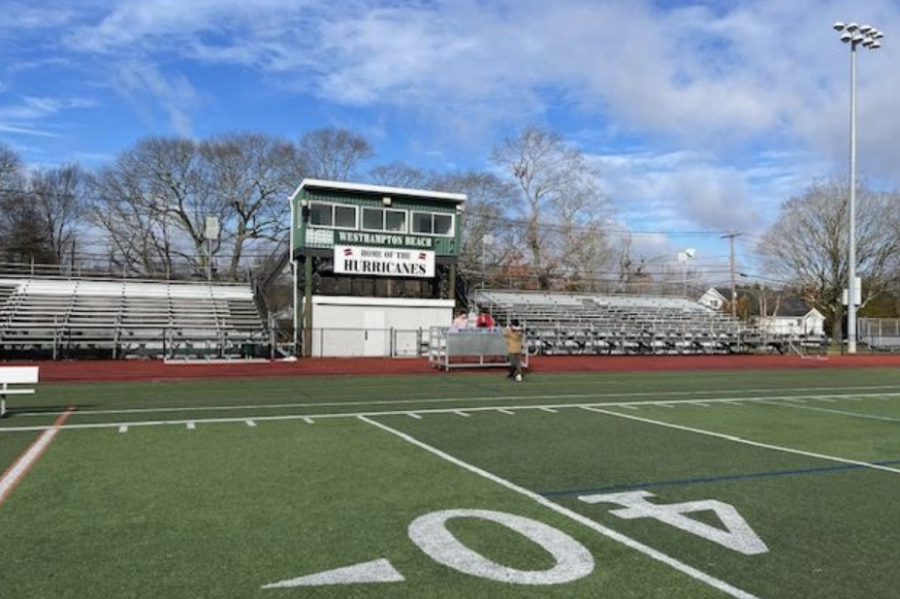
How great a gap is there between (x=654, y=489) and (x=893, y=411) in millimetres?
10395

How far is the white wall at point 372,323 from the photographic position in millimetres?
32906

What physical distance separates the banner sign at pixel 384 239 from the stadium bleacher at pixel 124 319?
5484 mm

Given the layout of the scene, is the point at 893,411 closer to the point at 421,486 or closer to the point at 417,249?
the point at 421,486

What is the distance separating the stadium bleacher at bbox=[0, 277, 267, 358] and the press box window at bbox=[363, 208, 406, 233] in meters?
6.75

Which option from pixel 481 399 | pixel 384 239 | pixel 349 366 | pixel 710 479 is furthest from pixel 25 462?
pixel 384 239

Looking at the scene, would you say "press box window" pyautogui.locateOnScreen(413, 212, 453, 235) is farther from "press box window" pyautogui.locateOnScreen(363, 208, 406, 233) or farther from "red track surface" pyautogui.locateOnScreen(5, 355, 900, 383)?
"red track surface" pyautogui.locateOnScreen(5, 355, 900, 383)

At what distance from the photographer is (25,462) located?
863 cm

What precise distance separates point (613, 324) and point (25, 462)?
35.4 metres

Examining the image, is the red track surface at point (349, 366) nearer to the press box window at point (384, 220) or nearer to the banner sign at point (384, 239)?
the banner sign at point (384, 239)

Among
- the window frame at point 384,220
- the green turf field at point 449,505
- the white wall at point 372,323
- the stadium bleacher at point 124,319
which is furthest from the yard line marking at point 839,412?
the window frame at point 384,220

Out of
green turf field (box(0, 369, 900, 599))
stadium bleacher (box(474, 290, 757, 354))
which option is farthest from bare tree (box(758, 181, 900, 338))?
green turf field (box(0, 369, 900, 599))

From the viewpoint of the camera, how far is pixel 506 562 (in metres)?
5.21

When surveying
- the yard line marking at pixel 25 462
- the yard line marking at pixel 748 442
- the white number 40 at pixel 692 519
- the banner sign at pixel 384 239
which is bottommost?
the yard line marking at pixel 748 442

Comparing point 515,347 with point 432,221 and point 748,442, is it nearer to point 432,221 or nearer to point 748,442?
point 748,442
